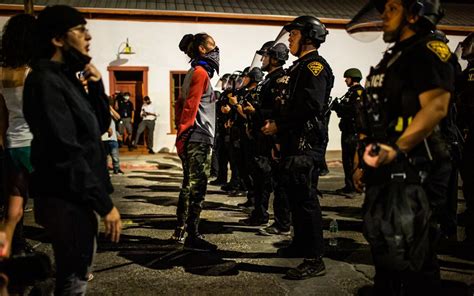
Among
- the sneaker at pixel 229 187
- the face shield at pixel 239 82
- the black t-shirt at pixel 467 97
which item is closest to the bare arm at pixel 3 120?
the black t-shirt at pixel 467 97

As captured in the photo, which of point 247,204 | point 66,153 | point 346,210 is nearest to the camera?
point 66,153

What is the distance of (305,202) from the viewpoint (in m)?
4.09

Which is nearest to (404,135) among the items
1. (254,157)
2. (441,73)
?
(441,73)

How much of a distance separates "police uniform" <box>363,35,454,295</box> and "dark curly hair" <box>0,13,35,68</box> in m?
2.81

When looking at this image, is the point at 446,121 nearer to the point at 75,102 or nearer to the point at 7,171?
the point at 75,102

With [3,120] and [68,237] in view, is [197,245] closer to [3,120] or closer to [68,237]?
[3,120]

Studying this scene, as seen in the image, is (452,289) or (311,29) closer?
(452,289)

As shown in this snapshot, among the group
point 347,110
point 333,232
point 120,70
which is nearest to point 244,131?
point 347,110

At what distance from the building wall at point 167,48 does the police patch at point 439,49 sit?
14.3 meters

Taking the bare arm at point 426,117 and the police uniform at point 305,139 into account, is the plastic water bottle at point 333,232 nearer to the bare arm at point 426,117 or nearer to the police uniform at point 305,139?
the police uniform at point 305,139

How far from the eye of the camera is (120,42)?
16000 mm

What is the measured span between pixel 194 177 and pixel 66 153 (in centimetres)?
266

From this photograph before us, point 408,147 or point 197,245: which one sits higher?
point 408,147

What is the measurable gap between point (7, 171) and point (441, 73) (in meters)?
3.43
